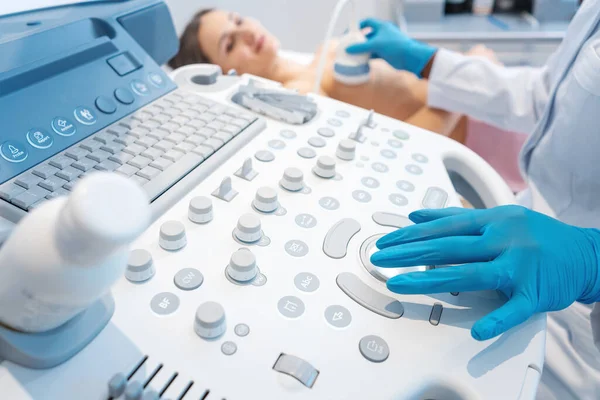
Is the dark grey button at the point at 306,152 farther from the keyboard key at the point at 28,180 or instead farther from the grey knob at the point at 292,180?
the keyboard key at the point at 28,180

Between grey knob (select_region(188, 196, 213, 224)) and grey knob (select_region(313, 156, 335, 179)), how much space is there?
126 millimetres

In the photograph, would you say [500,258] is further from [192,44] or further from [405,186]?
[192,44]

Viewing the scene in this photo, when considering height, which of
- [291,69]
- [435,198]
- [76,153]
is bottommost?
[291,69]

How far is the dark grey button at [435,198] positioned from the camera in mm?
489

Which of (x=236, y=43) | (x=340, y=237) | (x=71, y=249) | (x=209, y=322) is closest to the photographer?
(x=71, y=249)

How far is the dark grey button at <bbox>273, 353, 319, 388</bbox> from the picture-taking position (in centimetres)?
31

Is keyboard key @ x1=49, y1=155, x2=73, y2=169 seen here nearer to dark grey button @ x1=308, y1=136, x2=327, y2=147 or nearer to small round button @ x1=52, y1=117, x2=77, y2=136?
small round button @ x1=52, y1=117, x2=77, y2=136

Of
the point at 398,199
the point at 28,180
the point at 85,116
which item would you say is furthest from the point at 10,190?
the point at 398,199

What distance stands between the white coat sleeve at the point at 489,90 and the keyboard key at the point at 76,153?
704 mm

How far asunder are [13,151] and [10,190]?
4 centimetres

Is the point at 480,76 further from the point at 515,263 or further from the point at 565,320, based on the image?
the point at 515,263

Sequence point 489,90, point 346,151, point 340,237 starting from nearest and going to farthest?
1. point 340,237
2. point 346,151
3. point 489,90

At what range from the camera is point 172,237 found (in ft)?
1.23

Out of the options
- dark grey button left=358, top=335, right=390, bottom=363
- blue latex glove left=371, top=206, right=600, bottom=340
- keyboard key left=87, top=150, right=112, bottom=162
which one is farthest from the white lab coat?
keyboard key left=87, top=150, right=112, bottom=162
